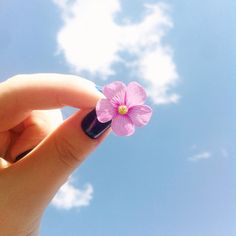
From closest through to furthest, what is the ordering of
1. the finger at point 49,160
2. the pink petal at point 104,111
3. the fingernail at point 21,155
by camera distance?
1. the pink petal at point 104,111
2. the finger at point 49,160
3. the fingernail at point 21,155

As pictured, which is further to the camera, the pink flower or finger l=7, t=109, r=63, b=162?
finger l=7, t=109, r=63, b=162

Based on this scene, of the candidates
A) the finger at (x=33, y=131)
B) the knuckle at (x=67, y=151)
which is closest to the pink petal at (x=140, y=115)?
the knuckle at (x=67, y=151)

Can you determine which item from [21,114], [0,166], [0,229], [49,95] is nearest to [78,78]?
[49,95]

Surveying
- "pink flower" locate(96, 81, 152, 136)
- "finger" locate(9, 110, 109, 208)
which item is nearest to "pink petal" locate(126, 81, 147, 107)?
"pink flower" locate(96, 81, 152, 136)

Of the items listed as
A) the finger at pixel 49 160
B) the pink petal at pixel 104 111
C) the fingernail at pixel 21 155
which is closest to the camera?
the pink petal at pixel 104 111

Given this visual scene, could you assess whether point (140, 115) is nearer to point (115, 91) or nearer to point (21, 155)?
point (115, 91)

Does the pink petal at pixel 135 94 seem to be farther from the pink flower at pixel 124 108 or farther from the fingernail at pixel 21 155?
the fingernail at pixel 21 155

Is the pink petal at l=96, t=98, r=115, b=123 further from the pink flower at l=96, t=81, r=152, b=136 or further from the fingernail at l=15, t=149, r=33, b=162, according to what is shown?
the fingernail at l=15, t=149, r=33, b=162
